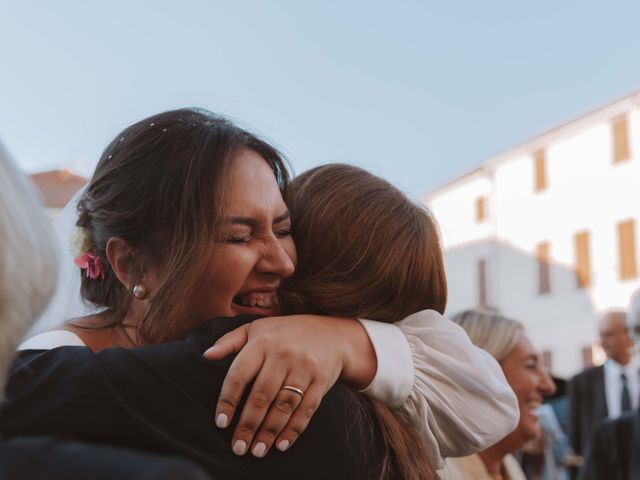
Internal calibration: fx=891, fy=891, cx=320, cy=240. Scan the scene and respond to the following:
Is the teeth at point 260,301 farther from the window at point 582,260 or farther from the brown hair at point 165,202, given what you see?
the window at point 582,260

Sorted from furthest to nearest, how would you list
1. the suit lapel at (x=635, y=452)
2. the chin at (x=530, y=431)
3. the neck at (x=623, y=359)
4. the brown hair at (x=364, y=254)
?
1. the neck at (x=623, y=359)
2. the suit lapel at (x=635, y=452)
3. the chin at (x=530, y=431)
4. the brown hair at (x=364, y=254)

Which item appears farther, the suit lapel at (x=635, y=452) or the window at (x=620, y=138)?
the window at (x=620, y=138)

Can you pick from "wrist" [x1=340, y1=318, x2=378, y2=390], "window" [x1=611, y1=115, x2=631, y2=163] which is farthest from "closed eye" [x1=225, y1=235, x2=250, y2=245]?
"window" [x1=611, y1=115, x2=631, y2=163]

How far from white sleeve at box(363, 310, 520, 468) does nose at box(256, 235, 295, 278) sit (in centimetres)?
24

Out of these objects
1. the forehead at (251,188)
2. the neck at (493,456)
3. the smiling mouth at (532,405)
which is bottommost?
the neck at (493,456)

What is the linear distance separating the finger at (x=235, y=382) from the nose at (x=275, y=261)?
0.44 meters

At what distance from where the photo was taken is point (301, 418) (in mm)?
1316

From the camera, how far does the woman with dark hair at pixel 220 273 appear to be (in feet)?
5.08

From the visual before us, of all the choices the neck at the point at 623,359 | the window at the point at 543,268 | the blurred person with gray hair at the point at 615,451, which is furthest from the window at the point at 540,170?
the blurred person with gray hair at the point at 615,451

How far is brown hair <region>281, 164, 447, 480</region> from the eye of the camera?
1713 millimetres

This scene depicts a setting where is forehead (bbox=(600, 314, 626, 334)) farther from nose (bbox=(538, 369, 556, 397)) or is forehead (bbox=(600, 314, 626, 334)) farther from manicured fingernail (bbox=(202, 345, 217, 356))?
manicured fingernail (bbox=(202, 345, 217, 356))

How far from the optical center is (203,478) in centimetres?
60

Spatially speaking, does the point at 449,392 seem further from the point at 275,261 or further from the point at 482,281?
the point at 482,281

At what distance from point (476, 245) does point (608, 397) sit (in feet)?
70.5
